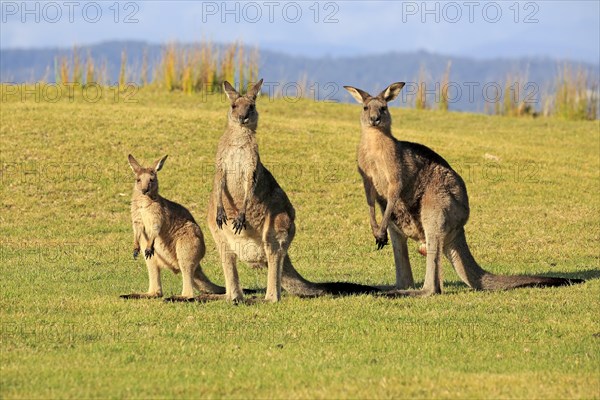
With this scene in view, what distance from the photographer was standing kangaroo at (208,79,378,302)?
9.17 meters

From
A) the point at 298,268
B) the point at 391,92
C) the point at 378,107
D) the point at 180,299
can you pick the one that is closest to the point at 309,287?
the point at 180,299

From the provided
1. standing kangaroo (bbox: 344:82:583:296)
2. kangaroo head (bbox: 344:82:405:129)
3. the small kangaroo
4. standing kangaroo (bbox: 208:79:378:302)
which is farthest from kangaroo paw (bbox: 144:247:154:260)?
kangaroo head (bbox: 344:82:405:129)

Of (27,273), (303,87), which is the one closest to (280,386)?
(27,273)

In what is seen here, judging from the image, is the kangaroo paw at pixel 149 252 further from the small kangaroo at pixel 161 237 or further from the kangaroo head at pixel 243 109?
the kangaroo head at pixel 243 109

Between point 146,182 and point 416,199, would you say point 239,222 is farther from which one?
point 416,199

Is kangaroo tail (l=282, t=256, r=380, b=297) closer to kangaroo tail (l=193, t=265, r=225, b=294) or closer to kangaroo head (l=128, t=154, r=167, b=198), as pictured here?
kangaroo tail (l=193, t=265, r=225, b=294)

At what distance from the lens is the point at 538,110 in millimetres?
29578

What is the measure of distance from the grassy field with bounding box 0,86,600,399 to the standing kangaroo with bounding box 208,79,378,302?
0.40m

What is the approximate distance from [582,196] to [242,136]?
10.6 meters

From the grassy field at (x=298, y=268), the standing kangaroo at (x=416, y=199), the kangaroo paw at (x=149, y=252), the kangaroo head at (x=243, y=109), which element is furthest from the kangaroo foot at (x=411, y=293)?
the kangaroo paw at (x=149, y=252)

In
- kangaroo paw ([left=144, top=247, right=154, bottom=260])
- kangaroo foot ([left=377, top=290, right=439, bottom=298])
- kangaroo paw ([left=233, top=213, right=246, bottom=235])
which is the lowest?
kangaroo foot ([left=377, top=290, right=439, bottom=298])

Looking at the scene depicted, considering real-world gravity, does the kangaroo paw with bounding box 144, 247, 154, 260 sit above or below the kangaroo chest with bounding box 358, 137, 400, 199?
below

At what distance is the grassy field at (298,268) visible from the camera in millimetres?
6590

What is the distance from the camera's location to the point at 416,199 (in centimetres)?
1022
